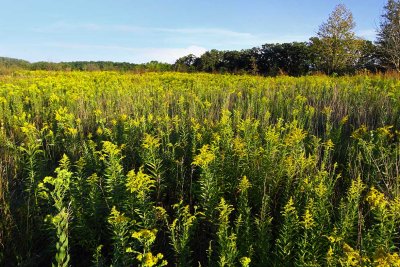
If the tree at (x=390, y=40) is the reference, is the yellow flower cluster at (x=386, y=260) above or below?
below

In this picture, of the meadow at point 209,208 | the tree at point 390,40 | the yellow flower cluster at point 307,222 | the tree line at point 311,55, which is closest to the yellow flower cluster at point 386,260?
the meadow at point 209,208

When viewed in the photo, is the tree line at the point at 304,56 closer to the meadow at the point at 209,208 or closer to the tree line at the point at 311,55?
the tree line at the point at 311,55

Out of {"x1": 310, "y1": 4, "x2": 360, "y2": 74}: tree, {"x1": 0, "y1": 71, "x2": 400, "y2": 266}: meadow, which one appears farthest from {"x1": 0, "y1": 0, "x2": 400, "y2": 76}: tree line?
{"x1": 0, "y1": 71, "x2": 400, "y2": 266}: meadow

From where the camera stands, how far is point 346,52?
2428 cm

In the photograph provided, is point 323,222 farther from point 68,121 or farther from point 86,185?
point 68,121

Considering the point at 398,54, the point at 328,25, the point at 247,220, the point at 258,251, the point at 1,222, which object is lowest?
the point at 1,222

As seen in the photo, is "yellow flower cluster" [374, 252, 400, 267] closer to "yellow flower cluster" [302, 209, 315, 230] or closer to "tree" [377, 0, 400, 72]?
"yellow flower cluster" [302, 209, 315, 230]

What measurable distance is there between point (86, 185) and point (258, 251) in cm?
158

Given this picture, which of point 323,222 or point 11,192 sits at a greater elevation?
point 323,222

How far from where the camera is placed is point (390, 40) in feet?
53.5

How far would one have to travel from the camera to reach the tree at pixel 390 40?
14.9 m

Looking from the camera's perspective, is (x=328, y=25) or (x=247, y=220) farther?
(x=328, y=25)

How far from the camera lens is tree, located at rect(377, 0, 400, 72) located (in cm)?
1493

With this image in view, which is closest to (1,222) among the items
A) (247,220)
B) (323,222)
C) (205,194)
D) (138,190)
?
(138,190)
